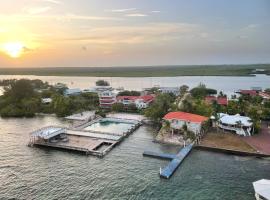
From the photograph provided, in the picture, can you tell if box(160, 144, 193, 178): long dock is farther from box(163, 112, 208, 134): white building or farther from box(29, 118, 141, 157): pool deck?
box(29, 118, 141, 157): pool deck

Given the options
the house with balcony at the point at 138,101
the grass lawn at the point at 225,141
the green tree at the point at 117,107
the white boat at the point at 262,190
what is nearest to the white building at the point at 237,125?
the grass lawn at the point at 225,141

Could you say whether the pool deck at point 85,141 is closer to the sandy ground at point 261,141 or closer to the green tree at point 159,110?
the green tree at point 159,110

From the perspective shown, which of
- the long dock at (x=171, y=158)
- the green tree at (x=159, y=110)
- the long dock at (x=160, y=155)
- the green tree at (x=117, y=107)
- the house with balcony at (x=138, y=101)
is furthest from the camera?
the house with balcony at (x=138, y=101)

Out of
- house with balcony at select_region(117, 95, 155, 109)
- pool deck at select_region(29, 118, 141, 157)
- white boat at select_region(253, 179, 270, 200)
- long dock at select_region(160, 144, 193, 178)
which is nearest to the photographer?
white boat at select_region(253, 179, 270, 200)

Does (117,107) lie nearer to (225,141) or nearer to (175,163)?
(225,141)

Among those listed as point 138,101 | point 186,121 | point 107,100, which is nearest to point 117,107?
point 107,100

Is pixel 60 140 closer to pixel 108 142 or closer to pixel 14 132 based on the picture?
pixel 108 142

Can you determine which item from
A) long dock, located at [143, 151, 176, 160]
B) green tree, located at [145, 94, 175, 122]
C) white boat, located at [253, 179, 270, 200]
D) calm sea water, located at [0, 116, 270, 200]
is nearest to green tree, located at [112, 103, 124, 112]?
green tree, located at [145, 94, 175, 122]
